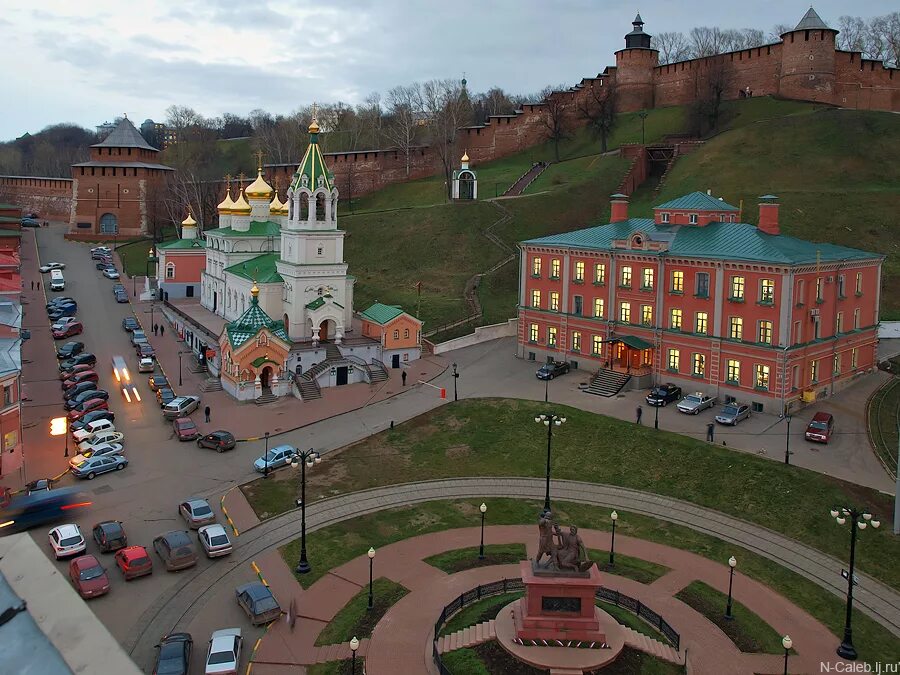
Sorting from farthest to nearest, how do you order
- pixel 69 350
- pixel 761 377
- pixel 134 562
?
pixel 69 350
pixel 761 377
pixel 134 562

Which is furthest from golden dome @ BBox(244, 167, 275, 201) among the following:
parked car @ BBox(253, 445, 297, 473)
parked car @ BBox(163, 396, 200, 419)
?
parked car @ BBox(253, 445, 297, 473)

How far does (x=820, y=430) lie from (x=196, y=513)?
1012 inches

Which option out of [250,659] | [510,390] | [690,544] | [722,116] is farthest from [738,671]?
[722,116]

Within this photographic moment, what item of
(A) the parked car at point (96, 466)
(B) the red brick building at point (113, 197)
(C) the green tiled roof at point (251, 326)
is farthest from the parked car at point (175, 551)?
(B) the red brick building at point (113, 197)

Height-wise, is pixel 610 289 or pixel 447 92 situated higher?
pixel 447 92

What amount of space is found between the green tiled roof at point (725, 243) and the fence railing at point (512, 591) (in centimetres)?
2109

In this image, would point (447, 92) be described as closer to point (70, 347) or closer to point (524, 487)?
point (70, 347)

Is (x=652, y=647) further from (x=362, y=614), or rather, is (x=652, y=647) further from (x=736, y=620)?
(x=362, y=614)

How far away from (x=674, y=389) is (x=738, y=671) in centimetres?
2171

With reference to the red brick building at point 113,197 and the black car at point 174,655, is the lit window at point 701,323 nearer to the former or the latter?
the black car at point 174,655

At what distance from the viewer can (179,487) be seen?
98.4ft

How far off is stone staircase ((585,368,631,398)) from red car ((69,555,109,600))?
85.2ft

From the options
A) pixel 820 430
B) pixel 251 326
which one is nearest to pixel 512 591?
pixel 820 430

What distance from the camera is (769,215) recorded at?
134ft
